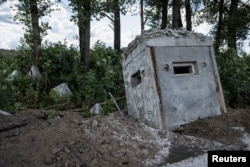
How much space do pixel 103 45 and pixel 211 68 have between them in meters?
11.1

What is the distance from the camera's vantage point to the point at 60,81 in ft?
45.4

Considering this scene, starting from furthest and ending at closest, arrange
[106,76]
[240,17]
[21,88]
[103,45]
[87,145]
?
[103,45] → [240,17] → [106,76] → [21,88] → [87,145]

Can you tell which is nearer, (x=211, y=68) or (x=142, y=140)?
→ (x=142, y=140)

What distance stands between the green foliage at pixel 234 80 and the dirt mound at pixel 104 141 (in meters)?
4.36

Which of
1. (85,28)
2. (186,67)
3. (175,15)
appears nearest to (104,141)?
(186,67)

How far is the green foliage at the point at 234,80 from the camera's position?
1214 cm

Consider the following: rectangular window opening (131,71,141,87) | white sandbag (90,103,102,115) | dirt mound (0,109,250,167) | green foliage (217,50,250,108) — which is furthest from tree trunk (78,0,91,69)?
dirt mound (0,109,250,167)

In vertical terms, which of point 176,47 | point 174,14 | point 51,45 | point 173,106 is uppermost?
point 174,14

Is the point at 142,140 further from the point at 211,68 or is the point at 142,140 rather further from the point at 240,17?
the point at 240,17

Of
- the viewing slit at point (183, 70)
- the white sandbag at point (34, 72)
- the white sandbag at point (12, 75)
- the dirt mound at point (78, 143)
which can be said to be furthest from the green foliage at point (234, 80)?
the white sandbag at point (12, 75)

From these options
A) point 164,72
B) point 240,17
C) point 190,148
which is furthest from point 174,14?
point 190,148

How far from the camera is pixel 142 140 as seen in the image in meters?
6.62

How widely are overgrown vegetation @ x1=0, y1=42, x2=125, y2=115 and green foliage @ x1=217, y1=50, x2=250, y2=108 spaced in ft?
13.1

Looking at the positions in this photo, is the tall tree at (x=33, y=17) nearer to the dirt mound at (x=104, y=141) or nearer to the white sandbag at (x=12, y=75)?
the white sandbag at (x=12, y=75)
